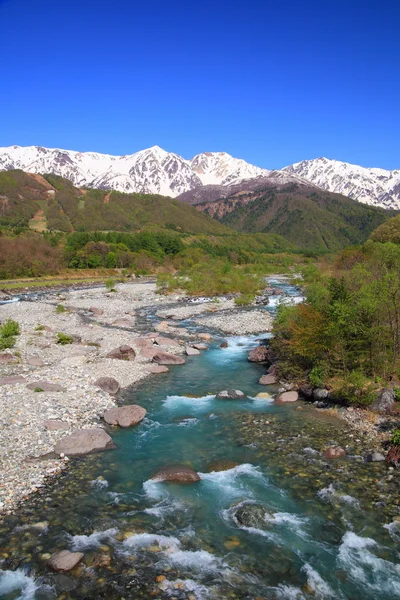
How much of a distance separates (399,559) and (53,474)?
36.0ft

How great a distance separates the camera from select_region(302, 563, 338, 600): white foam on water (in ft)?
31.3

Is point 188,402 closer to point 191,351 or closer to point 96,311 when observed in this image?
point 191,351

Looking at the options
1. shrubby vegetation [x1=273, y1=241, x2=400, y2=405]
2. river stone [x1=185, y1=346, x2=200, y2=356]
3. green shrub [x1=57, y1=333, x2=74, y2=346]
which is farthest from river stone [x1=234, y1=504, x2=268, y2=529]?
green shrub [x1=57, y1=333, x2=74, y2=346]

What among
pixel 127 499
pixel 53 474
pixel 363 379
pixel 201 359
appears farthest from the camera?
pixel 201 359

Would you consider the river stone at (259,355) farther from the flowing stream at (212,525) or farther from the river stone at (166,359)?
the flowing stream at (212,525)

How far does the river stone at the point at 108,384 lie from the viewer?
921 inches

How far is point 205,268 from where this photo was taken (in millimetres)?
92750

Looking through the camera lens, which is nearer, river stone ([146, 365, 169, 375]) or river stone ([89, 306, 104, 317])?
river stone ([146, 365, 169, 375])

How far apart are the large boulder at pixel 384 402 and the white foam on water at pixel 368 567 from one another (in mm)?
9317

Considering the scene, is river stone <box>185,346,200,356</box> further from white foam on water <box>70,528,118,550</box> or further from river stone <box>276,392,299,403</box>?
white foam on water <box>70,528,118,550</box>

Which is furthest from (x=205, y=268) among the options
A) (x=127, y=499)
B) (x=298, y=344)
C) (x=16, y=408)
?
(x=127, y=499)

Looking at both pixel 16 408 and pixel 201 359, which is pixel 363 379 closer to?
pixel 201 359

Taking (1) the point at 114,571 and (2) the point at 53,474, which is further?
(2) the point at 53,474

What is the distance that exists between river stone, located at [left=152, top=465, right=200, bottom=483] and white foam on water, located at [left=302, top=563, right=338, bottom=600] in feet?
16.6
